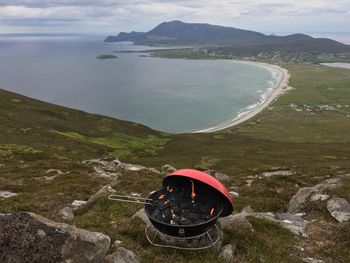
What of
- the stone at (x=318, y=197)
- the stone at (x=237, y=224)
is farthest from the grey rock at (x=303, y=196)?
the stone at (x=237, y=224)

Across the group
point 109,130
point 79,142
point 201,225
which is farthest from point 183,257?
point 109,130

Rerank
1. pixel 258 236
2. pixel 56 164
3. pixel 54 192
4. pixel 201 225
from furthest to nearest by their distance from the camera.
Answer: pixel 56 164, pixel 54 192, pixel 258 236, pixel 201 225

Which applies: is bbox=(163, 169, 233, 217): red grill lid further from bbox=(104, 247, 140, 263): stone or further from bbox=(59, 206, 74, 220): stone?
bbox=(59, 206, 74, 220): stone

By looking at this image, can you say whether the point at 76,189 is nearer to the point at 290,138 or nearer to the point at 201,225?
the point at 201,225

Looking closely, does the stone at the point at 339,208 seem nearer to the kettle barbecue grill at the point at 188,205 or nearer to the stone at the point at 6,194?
the kettle barbecue grill at the point at 188,205

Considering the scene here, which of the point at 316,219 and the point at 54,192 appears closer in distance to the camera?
the point at 316,219

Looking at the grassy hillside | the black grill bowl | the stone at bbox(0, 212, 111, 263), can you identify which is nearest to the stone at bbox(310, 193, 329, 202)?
the grassy hillside
